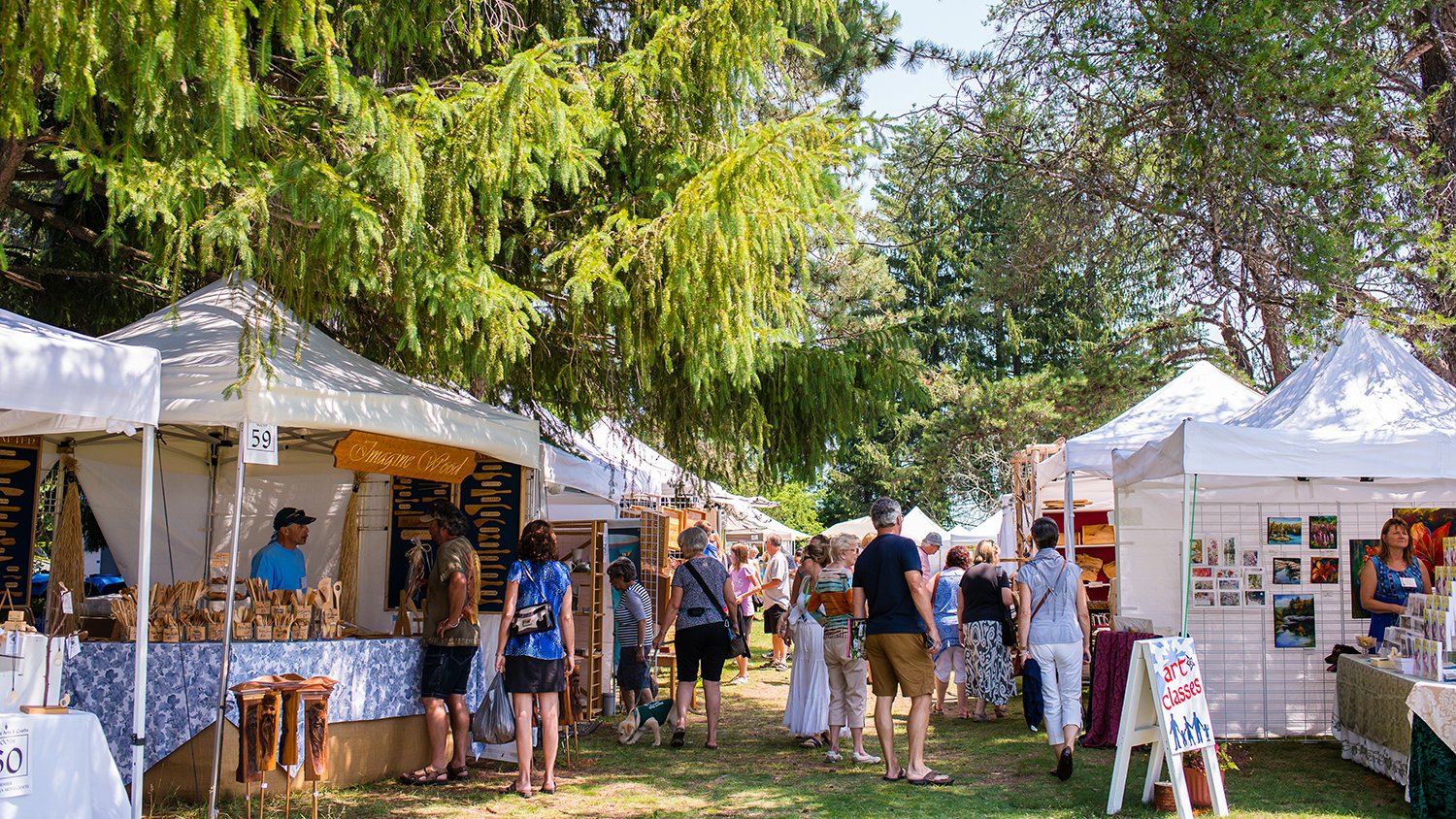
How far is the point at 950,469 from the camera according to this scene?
31.9 meters

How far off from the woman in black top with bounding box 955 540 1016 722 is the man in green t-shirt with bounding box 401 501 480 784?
4681 millimetres

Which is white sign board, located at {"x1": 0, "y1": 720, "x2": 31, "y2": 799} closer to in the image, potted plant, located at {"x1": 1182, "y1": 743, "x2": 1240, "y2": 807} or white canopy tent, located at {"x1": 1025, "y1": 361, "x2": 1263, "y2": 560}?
potted plant, located at {"x1": 1182, "y1": 743, "x2": 1240, "y2": 807}

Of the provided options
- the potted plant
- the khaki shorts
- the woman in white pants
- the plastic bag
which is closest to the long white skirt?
the khaki shorts

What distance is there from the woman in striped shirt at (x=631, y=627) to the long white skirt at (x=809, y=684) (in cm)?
122

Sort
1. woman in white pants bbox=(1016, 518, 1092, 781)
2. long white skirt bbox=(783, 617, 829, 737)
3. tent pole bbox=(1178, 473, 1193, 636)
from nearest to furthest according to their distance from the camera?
tent pole bbox=(1178, 473, 1193, 636)
woman in white pants bbox=(1016, 518, 1092, 781)
long white skirt bbox=(783, 617, 829, 737)

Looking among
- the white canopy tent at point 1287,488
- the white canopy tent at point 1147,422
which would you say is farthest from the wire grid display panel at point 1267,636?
the white canopy tent at point 1147,422

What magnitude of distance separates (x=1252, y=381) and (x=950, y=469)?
48.9ft

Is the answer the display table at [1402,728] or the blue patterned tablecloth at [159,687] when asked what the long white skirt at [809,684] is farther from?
the blue patterned tablecloth at [159,687]

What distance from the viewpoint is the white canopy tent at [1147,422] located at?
429 inches

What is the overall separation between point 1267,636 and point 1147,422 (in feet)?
10.6

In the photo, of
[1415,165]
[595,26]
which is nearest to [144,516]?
[595,26]

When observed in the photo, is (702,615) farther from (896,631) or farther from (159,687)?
(159,687)

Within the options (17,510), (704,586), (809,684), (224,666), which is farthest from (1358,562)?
(17,510)

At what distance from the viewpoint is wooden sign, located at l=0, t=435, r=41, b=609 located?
8.37 m
